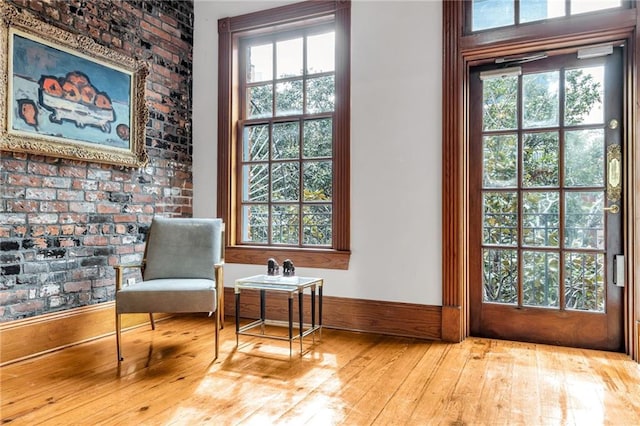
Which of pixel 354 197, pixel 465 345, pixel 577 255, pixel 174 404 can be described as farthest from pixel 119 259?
pixel 577 255

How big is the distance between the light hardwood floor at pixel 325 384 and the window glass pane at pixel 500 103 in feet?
4.88

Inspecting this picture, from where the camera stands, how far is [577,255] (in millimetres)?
2758

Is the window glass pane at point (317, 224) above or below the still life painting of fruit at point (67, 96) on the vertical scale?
below

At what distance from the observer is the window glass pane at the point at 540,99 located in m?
2.82

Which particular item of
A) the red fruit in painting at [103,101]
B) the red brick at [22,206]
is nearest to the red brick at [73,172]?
the red brick at [22,206]

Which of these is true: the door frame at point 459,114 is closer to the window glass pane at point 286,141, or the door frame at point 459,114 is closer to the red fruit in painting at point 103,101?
the window glass pane at point 286,141

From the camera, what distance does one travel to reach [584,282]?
2.74 metres

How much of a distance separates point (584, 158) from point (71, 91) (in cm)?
334

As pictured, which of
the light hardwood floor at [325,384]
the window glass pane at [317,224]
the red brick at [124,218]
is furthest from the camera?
the window glass pane at [317,224]

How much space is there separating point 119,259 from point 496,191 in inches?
108

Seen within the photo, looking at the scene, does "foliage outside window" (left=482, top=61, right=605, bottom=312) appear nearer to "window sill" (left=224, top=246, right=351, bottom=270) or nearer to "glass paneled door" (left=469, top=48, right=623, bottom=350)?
"glass paneled door" (left=469, top=48, right=623, bottom=350)

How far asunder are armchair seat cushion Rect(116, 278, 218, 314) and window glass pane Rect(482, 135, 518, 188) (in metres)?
2.00

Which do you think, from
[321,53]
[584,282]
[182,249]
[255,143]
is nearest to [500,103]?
[584,282]

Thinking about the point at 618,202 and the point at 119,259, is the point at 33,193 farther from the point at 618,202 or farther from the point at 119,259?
the point at 618,202
